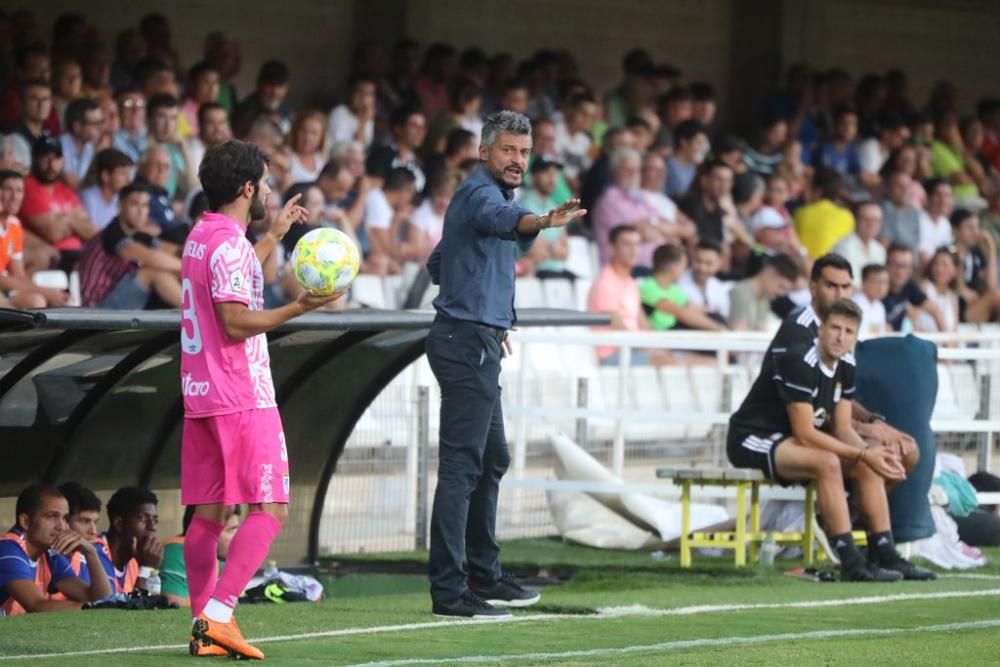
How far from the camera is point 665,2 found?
23.5 m

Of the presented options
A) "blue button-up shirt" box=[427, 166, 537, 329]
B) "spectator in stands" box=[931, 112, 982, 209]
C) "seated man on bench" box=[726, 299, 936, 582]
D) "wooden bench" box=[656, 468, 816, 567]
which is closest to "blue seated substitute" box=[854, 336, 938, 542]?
"seated man on bench" box=[726, 299, 936, 582]

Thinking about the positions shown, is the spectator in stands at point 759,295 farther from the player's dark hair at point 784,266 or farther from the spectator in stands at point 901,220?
the spectator in stands at point 901,220

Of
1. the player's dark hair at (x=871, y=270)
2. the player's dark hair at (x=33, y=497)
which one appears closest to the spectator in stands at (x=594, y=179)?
the player's dark hair at (x=871, y=270)

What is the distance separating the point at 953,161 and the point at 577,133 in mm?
5514

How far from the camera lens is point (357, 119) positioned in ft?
56.4

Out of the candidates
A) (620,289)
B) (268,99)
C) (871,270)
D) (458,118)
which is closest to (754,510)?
(620,289)

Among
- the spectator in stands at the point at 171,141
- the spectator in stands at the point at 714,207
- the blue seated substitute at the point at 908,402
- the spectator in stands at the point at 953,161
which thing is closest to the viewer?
the blue seated substitute at the point at 908,402

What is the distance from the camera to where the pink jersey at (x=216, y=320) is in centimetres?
716

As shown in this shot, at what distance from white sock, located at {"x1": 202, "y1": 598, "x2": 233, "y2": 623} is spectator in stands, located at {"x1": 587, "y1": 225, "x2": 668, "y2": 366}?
8.70 m

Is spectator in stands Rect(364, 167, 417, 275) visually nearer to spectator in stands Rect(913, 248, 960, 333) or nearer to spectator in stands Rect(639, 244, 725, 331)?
spectator in stands Rect(639, 244, 725, 331)

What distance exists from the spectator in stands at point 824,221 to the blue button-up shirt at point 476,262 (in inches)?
429

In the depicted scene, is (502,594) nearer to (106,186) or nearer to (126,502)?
(126,502)

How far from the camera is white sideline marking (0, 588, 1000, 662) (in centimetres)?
760

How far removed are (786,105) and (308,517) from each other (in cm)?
1186
